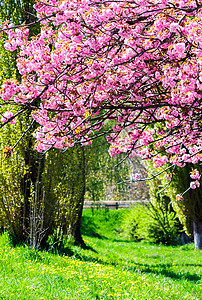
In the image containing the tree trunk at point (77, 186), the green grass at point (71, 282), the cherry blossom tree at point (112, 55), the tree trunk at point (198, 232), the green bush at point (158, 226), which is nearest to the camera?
the cherry blossom tree at point (112, 55)

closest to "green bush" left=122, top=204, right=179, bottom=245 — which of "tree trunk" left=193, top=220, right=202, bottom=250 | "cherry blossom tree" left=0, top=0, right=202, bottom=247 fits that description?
"tree trunk" left=193, top=220, right=202, bottom=250

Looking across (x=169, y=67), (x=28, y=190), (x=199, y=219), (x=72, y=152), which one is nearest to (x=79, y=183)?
(x=72, y=152)

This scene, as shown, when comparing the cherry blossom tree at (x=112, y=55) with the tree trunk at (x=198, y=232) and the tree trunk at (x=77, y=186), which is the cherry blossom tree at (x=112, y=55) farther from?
the tree trunk at (x=198, y=232)

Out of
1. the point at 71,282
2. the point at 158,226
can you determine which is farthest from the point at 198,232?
the point at 71,282

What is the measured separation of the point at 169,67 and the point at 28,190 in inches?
176

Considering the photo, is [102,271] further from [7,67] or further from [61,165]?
[7,67]

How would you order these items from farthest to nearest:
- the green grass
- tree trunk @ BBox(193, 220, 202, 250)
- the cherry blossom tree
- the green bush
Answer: the green bush, tree trunk @ BBox(193, 220, 202, 250), the green grass, the cherry blossom tree

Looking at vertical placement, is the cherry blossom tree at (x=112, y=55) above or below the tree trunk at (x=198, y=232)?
above

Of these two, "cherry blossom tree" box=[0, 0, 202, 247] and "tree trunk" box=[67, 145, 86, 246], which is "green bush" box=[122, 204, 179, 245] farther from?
"cherry blossom tree" box=[0, 0, 202, 247]

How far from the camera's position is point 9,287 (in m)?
3.55

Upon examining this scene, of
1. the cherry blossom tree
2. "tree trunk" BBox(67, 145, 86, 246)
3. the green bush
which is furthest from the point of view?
the green bush

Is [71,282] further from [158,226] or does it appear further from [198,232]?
[158,226]

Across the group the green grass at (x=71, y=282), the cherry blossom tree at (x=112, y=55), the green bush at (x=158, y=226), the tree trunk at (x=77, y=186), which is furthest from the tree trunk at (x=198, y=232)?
the cherry blossom tree at (x=112, y=55)

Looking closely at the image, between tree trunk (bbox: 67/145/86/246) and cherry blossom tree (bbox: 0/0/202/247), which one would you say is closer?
cherry blossom tree (bbox: 0/0/202/247)
